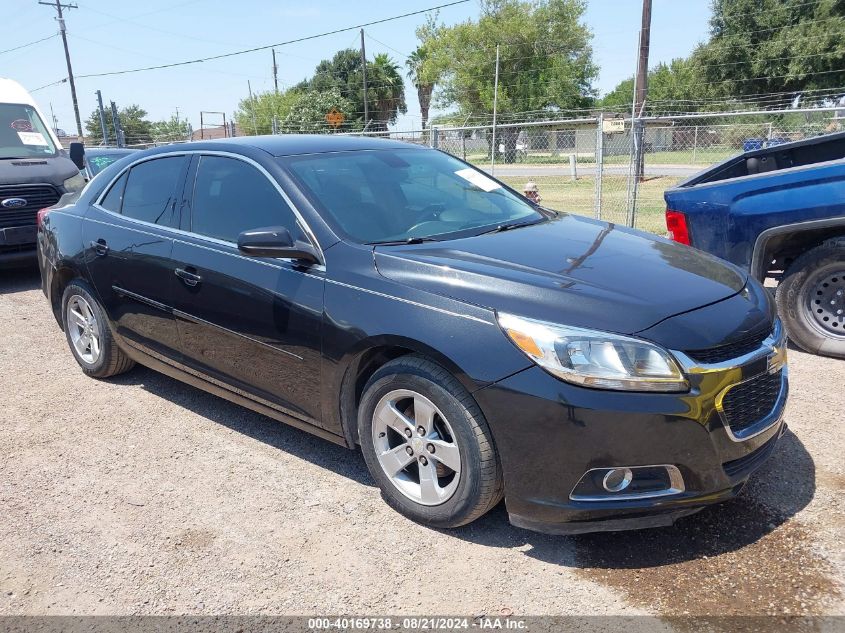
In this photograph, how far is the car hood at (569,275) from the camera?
2.78 m

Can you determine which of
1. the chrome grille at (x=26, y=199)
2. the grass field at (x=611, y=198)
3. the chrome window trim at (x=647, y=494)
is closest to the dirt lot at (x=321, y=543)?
the chrome window trim at (x=647, y=494)

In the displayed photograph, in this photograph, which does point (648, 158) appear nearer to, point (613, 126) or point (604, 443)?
point (613, 126)

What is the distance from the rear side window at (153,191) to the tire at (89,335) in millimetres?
714

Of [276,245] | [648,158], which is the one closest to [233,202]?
[276,245]

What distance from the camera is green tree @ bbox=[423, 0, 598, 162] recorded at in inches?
1960

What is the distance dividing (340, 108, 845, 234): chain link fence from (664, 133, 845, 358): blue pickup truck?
5.68 meters

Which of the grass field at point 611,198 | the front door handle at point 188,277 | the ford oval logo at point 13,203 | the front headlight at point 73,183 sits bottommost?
the grass field at point 611,198

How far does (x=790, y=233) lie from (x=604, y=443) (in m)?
3.30

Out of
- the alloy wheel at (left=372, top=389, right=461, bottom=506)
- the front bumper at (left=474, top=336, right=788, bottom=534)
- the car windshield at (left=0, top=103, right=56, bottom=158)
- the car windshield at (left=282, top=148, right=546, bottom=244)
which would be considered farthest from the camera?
the car windshield at (left=0, top=103, right=56, bottom=158)

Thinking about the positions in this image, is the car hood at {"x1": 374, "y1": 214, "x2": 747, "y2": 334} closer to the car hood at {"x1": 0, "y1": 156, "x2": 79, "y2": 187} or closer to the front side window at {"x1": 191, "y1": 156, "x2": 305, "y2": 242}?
the front side window at {"x1": 191, "y1": 156, "x2": 305, "y2": 242}

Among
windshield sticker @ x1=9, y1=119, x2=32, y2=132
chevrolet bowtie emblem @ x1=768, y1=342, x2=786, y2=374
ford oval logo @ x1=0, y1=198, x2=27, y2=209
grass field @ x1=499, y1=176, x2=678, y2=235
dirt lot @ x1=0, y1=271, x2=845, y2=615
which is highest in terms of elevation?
windshield sticker @ x1=9, y1=119, x2=32, y2=132

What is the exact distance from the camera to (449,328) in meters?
2.86

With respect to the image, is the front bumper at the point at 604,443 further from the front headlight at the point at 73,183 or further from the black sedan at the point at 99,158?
the black sedan at the point at 99,158

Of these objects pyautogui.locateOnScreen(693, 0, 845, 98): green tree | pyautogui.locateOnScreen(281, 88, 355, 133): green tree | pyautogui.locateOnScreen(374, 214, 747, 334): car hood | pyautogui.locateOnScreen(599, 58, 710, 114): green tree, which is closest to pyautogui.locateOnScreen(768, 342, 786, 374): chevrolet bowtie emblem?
pyautogui.locateOnScreen(374, 214, 747, 334): car hood
